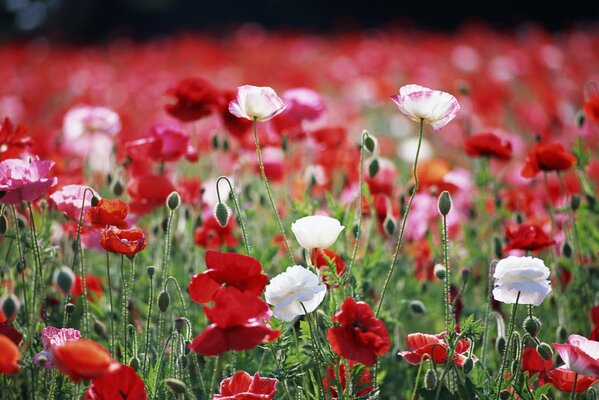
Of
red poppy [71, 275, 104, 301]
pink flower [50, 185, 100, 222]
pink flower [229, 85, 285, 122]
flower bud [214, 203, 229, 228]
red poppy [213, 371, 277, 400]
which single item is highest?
pink flower [229, 85, 285, 122]

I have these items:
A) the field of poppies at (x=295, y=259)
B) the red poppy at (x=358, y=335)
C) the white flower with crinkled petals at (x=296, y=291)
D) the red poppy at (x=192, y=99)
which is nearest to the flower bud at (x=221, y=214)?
the field of poppies at (x=295, y=259)

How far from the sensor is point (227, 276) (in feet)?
5.04

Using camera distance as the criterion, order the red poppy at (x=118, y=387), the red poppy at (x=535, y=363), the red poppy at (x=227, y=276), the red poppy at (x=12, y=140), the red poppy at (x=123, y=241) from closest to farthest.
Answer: the red poppy at (x=118, y=387)
the red poppy at (x=227, y=276)
the red poppy at (x=123, y=241)
the red poppy at (x=535, y=363)
the red poppy at (x=12, y=140)

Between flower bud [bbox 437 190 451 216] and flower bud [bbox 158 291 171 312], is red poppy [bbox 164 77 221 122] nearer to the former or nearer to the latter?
flower bud [bbox 158 291 171 312]

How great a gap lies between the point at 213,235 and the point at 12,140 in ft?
2.04

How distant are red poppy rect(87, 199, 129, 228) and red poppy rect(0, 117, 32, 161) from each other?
1.60ft

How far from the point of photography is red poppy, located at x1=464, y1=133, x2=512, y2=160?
91.8 inches

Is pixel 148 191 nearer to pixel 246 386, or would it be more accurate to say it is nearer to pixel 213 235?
pixel 213 235

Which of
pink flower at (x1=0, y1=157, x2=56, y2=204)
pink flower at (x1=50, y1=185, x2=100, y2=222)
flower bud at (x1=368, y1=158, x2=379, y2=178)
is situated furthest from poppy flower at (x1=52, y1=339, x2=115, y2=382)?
flower bud at (x1=368, y1=158, x2=379, y2=178)

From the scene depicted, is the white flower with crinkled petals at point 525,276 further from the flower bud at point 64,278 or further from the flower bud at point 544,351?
the flower bud at point 64,278

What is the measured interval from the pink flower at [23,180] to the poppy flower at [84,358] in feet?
1.67

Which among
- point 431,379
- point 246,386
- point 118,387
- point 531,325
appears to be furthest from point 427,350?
point 118,387

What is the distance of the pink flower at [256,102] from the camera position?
5.73 feet

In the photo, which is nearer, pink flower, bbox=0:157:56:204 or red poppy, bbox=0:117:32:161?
pink flower, bbox=0:157:56:204
